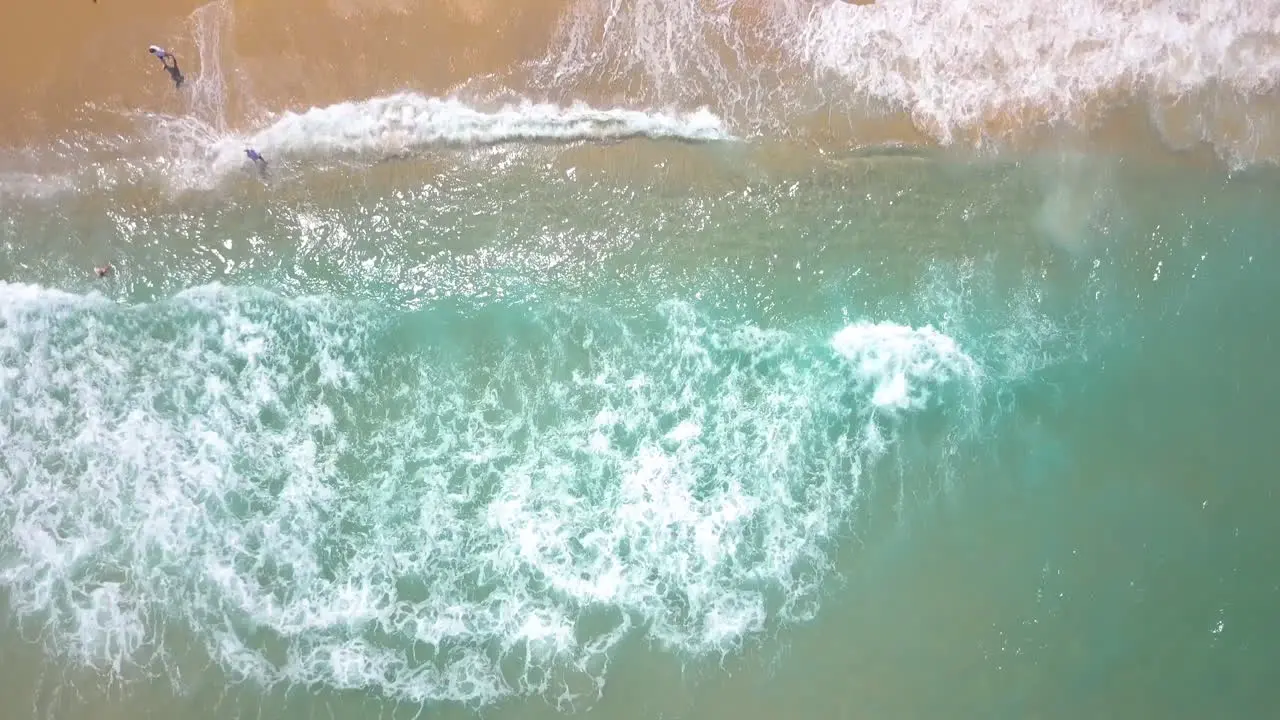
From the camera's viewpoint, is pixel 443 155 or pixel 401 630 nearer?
pixel 401 630

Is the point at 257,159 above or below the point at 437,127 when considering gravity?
below

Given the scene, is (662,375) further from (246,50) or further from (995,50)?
(246,50)

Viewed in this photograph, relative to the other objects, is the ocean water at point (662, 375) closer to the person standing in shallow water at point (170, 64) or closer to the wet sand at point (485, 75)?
the wet sand at point (485, 75)

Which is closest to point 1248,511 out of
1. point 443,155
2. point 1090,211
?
point 1090,211

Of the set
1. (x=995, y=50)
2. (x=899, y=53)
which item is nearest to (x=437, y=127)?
(x=899, y=53)

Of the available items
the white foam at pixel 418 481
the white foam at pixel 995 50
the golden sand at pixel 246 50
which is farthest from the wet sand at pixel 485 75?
the white foam at pixel 418 481

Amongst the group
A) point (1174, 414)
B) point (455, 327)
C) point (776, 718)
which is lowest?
point (776, 718)

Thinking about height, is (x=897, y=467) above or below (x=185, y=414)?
below

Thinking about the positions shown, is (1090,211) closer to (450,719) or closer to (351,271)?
(351,271)
